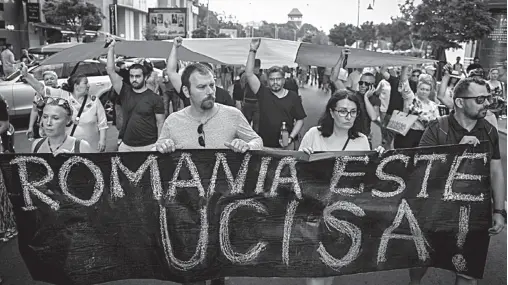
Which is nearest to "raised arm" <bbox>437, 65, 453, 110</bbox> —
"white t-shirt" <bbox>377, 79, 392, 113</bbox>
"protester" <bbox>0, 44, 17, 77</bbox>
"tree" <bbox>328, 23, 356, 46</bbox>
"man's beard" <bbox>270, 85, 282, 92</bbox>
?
"man's beard" <bbox>270, 85, 282, 92</bbox>

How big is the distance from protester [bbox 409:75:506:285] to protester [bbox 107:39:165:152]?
114 inches

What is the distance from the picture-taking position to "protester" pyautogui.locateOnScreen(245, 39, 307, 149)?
226 inches

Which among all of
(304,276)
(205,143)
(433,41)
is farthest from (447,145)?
(433,41)

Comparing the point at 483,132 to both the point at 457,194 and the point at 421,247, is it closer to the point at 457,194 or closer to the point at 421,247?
the point at 457,194

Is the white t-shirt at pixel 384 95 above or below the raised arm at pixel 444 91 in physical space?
below

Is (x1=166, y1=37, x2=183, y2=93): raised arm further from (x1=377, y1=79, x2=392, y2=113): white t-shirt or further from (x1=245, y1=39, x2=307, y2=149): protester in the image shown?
(x1=377, y1=79, x2=392, y2=113): white t-shirt

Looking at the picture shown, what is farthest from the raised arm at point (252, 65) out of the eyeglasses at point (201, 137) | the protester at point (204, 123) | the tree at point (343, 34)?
the tree at point (343, 34)

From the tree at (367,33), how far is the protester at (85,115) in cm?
5575

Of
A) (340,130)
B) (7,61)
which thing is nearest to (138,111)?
(340,130)

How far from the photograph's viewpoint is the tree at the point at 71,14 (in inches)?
1189

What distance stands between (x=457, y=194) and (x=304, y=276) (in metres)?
1.14

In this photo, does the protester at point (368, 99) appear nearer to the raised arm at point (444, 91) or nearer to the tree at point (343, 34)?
the raised arm at point (444, 91)

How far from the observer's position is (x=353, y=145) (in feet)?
11.7

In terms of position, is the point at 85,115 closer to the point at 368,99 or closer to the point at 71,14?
the point at 368,99
